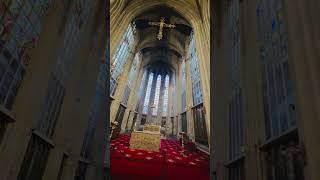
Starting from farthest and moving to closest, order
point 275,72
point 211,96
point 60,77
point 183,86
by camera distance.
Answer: point 183,86, point 211,96, point 60,77, point 275,72

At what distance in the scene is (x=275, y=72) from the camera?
11.2 feet

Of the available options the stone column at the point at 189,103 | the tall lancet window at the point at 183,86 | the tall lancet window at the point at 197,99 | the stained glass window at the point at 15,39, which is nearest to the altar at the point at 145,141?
the tall lancet window at the point at 197,99

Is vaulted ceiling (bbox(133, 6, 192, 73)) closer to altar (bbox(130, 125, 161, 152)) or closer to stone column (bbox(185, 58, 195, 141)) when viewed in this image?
stone column (bbox(185, 58, 195, 141))

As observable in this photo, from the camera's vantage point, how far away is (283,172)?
2.78 m

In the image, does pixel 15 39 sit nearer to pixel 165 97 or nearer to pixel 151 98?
pixel 151 98

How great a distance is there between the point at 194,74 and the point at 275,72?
1432 centimetres

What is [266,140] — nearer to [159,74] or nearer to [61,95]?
[61,95]

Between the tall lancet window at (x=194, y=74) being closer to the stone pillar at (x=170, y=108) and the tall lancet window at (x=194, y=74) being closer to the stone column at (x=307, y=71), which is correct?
the stone pillar at (x=170, y=108)

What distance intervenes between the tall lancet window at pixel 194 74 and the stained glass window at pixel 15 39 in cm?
1268

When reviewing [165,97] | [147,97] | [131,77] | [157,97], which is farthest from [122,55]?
[165,97]

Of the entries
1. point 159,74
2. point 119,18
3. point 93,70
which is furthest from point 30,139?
point 159,74

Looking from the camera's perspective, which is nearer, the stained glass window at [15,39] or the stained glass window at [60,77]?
the stained glass window at [15,39]

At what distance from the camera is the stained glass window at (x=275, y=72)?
9.78 ft

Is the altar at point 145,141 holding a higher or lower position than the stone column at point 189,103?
lower
